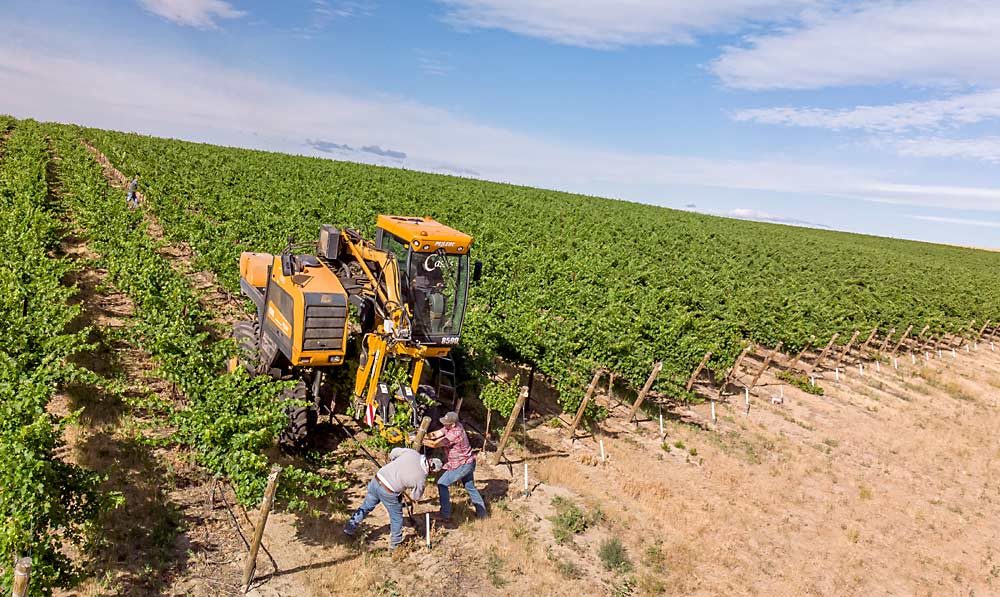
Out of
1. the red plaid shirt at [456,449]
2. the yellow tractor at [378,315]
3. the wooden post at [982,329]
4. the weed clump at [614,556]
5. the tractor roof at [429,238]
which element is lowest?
the weed clump at [614,556]

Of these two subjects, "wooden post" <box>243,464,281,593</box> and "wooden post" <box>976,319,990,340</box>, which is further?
"wooden post" <box>976,319,990,340</box>

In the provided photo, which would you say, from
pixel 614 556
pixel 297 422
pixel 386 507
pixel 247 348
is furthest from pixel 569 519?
pixel 247 348

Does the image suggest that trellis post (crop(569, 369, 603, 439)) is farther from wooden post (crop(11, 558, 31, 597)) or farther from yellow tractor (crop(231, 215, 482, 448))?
wooden post (crop(11, 558, 31, 597))

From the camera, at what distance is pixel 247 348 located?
11.9 meters

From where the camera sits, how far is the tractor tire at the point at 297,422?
10062mm

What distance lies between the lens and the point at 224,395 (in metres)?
8.77

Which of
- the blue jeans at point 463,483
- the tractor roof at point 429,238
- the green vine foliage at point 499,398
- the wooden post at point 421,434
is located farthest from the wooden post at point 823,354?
the wooden post at point 421,434

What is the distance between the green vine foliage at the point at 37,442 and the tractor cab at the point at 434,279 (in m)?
4.81

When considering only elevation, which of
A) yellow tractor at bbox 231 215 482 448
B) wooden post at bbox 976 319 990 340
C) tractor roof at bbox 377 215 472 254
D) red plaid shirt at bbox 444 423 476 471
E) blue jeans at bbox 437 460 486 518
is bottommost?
blue jeans at bbox 437 460 486 518

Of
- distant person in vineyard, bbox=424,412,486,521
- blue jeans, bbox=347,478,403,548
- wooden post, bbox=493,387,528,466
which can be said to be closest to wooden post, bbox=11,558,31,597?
blue jeans, bbox=347,478,403,548

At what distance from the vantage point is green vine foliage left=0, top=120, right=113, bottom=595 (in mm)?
6098

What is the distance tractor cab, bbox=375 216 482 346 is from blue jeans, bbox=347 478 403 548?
7.94ft

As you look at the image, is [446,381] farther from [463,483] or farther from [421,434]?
[421,434]

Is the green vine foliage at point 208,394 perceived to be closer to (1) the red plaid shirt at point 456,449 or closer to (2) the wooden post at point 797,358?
(1) the red plaid shirt at point 456,449
